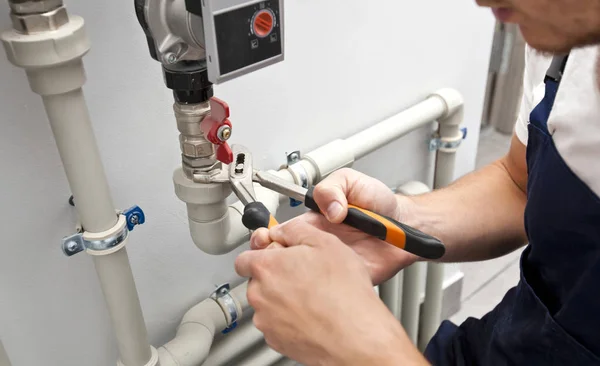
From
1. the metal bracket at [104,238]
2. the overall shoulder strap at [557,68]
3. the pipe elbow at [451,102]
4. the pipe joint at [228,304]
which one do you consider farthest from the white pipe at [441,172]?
the metal bracket at [104,238]

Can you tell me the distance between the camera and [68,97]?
1.81 feet

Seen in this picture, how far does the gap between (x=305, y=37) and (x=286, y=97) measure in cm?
9

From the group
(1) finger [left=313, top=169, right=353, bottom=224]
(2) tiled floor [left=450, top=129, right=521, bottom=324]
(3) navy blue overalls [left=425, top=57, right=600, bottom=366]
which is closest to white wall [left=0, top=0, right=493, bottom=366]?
(1) finger [left=313, top=169, right=353, bottom=224]

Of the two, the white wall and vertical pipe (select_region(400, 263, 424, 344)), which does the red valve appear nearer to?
the white wall

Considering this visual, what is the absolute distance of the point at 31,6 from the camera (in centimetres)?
50

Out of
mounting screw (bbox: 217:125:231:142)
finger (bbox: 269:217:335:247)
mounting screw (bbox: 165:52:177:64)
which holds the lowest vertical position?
finger (bbox: 269:217:335:247)

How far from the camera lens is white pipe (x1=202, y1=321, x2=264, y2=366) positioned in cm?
90

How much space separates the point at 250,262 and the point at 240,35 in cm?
21

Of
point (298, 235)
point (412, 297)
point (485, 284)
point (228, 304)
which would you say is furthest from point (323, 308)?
point (485, 284)

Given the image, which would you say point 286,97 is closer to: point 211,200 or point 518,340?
point 211,200

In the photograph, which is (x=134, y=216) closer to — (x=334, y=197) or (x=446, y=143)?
(x=334, y=197)

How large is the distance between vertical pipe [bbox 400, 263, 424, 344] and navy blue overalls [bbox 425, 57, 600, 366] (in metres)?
0.42

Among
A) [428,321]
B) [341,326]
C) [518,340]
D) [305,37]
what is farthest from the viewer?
[428,321]

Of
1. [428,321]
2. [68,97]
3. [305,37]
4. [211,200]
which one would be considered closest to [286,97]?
[305,37]
